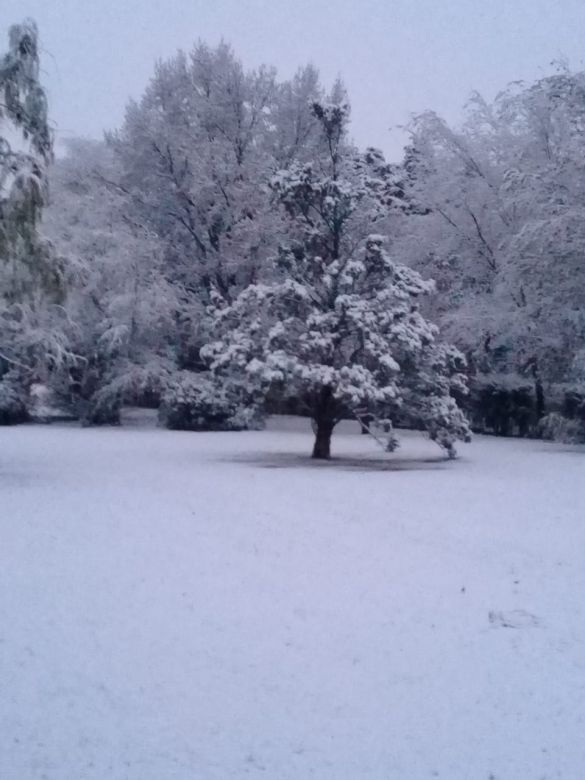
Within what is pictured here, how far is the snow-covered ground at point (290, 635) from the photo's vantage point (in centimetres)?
455

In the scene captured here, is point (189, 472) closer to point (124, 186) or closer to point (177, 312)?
point (177, 312)

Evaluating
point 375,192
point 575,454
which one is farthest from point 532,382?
point 375,192

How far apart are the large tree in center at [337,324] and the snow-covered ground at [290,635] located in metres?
4.81

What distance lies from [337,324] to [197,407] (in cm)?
1222

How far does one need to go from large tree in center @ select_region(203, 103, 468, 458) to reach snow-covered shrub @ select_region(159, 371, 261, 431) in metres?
9.16

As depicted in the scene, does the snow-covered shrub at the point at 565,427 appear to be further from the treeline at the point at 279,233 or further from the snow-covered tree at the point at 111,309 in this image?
the snow-covered tree at the point at 111,309

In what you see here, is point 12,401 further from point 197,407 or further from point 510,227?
point 510,227

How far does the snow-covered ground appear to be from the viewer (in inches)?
179

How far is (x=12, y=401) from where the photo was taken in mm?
30141

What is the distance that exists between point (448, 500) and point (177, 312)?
20537 millimetres

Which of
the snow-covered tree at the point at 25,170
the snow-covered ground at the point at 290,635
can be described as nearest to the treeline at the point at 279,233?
the snow-covered tree at the point at 25,170

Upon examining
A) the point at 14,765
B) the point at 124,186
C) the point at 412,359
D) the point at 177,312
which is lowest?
the point at 14,765

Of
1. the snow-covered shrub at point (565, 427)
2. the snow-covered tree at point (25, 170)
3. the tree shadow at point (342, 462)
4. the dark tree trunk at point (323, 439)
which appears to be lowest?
the tree shadow at point (342, 462)

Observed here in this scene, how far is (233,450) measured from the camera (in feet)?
Answer: 72.8
